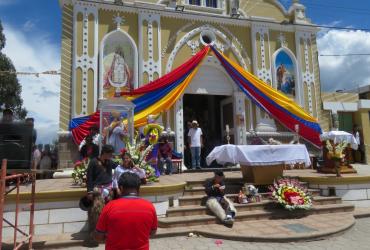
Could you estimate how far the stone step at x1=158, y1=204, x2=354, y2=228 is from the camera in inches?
289

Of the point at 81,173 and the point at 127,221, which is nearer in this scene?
the point at 127,221

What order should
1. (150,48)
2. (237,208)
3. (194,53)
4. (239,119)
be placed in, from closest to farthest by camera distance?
1. (237,208)
2. (150,48)
3. (194,53)
4. (239,119)

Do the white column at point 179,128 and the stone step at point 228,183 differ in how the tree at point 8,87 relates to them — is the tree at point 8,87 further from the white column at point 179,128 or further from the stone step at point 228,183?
the stone step at point 228,183

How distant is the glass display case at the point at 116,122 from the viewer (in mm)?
9648

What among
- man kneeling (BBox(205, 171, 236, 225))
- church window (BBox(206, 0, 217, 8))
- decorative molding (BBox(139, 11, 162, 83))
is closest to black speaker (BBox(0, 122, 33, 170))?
man kneeling (BBox(205, 171, 236, 225))

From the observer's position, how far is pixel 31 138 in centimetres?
548

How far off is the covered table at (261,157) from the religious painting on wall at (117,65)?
5686 millimetres

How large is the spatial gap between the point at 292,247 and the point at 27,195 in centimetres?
516

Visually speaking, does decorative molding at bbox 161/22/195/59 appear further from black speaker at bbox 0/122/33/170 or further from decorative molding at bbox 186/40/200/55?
black speaker at bbox 0/122/33/170

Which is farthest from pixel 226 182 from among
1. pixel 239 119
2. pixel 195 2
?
pixel 195 2

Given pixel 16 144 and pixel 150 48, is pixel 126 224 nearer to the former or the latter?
pixel 16 144

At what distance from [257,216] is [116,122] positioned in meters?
4.63

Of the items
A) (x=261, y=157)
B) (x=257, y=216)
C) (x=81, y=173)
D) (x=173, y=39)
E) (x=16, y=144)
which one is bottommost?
(x=257, y=216)

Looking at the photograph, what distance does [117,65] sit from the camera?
1349 centimetres
